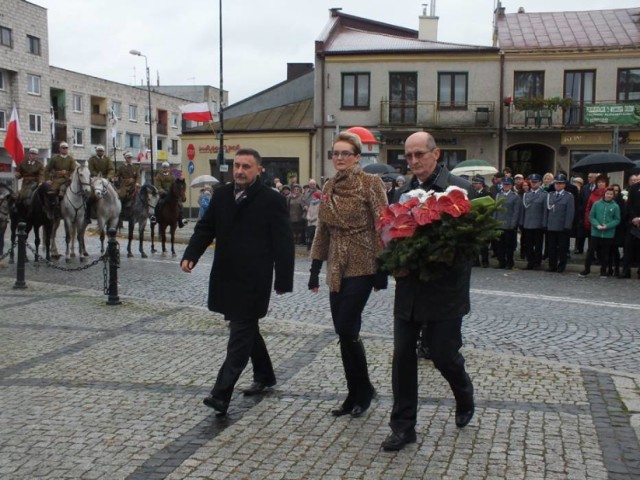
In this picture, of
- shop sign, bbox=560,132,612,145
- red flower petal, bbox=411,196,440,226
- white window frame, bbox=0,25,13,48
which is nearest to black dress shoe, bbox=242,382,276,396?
red flower petal, bbox=411,196,440,226

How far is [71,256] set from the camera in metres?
17.2

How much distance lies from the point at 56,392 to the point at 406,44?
1301 inches

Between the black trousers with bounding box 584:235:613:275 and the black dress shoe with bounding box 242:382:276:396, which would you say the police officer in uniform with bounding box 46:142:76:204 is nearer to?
the black trousers with bounding box 584:235:613:275

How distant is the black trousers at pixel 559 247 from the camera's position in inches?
618

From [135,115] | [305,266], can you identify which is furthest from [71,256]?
[135,115]

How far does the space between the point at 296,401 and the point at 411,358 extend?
1.38 metres

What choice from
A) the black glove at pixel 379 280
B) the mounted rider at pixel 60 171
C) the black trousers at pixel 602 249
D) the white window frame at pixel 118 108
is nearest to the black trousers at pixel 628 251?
the black trousers at pixel 602 249

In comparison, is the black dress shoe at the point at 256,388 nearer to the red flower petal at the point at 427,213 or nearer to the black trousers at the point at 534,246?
the red flower petal at the point at 427,213

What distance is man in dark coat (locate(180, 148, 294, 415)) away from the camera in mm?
5648

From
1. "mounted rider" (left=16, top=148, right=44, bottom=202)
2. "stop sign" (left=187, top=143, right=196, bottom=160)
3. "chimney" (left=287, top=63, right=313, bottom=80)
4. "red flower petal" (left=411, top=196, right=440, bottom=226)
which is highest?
"chimney" (left=287, top=63, right=313, bottom=80)

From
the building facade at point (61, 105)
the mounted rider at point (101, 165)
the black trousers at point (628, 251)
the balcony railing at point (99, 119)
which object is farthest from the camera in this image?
the balcony railing at point (99, 119)

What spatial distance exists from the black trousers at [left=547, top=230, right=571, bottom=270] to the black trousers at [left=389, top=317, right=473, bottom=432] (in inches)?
450

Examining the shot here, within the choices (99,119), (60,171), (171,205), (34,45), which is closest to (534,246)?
(171,205)

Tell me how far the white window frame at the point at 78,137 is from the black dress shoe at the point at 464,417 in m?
67.2
